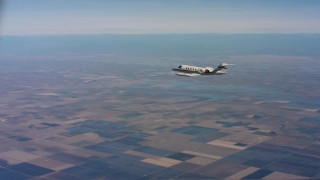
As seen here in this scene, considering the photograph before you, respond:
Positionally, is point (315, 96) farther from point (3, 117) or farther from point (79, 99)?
point (3, 117)

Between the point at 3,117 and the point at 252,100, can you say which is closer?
the point at 3,117

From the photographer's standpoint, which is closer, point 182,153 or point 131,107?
point 182,153

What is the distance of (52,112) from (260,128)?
44179 millimetres

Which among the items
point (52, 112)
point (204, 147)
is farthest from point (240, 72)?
point (204, 147)

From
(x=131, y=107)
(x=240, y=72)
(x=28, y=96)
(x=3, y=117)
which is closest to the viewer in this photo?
(x=3, y=117)

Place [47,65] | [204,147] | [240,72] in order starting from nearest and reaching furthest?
[204,147] → [240,72] → [47,65]

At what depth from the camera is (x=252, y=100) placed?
328ft

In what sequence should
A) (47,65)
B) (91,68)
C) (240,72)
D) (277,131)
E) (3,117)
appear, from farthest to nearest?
1. (47,65)
2. (91,68)
3. (240,72)
4. (3,117)
5. (277,131)

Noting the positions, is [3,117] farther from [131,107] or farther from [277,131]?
[277,131]

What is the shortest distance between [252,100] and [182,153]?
5380 centimetres

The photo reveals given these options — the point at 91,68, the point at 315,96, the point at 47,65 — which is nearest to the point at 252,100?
the point at 315,96

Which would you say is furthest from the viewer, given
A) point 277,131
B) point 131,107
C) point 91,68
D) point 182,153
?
point 91,68

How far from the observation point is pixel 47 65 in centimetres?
19788

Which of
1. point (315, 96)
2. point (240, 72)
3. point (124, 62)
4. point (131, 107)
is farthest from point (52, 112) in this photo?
point (124, 62)
